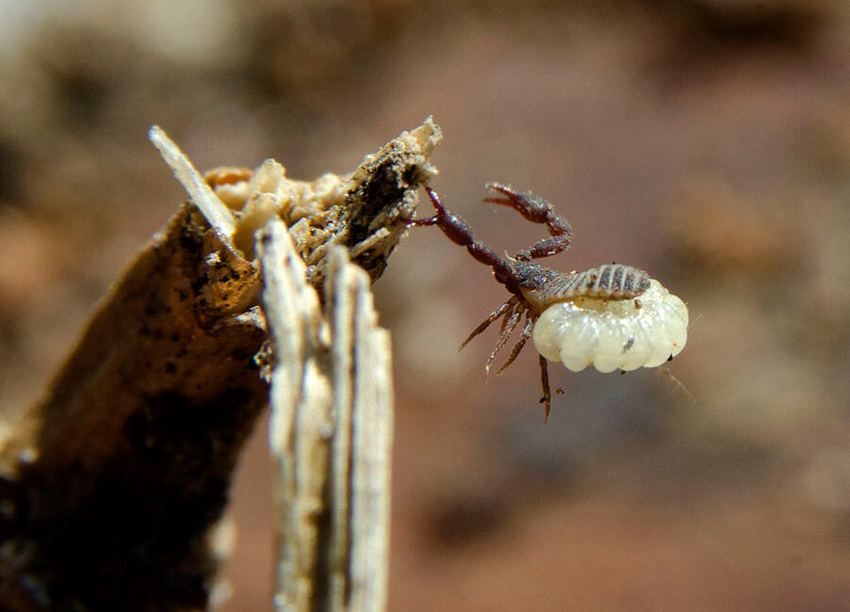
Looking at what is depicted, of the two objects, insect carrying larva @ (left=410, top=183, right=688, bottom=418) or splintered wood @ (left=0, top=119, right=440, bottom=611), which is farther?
insect carrying larva @ (left=410, top=183, right=688, bottom=418)

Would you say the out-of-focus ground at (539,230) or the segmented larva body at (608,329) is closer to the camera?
the segmented larva body at (608,329)

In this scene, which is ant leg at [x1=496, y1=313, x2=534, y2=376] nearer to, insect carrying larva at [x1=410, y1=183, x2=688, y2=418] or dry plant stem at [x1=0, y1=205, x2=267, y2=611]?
insect carrying larva at [x1=410, y1=183, x2=688, y2=418]

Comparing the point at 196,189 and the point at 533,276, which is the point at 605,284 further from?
the point at 196,189

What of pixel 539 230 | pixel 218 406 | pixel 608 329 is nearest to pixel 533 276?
pixel 608 329

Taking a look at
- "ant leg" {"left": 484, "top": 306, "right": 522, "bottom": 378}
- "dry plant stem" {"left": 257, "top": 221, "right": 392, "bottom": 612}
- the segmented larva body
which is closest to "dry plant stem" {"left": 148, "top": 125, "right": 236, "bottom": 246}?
"dry plant stem" {"left": 257, "top": 221, "right": 392, "bottom": 612}

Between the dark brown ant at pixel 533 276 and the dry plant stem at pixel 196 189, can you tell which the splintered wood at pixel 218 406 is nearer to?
the dry plant stem at pixel 196 189

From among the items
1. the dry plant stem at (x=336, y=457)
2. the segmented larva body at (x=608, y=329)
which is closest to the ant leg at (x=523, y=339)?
the segmented larva body at (x=608, y=329)

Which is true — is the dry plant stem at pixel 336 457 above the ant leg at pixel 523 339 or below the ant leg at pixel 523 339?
below
